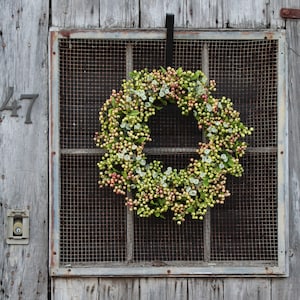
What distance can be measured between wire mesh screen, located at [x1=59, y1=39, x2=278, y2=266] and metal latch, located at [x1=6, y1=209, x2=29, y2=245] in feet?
0.48

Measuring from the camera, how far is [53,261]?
267cm

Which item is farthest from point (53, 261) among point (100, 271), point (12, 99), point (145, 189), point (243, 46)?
point (243, 46)

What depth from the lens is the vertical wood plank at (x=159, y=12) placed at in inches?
107

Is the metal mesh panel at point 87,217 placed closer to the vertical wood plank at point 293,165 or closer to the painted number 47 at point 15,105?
the painted number 47 at point 15,105

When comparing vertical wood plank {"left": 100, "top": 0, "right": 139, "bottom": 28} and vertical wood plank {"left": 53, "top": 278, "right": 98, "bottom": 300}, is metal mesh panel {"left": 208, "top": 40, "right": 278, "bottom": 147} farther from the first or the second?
vertical wood plank {"left": 53, "top": 278, "right": 98, "bottom": 300}

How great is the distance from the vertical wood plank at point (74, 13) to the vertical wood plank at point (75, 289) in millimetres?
1009

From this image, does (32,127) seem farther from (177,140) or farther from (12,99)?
(177,140)

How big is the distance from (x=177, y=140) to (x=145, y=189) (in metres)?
0.24

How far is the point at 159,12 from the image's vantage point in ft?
8.97

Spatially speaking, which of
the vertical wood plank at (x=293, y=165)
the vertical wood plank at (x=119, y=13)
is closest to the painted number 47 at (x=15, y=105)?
the vertical wood plank at (x=119, y=13)

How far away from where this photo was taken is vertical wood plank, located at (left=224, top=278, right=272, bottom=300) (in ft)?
8.99

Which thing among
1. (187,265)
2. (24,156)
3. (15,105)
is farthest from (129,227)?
(15,105)

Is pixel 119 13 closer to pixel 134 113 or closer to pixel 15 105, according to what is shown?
pixel 134 113

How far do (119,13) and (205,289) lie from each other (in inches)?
45.0
